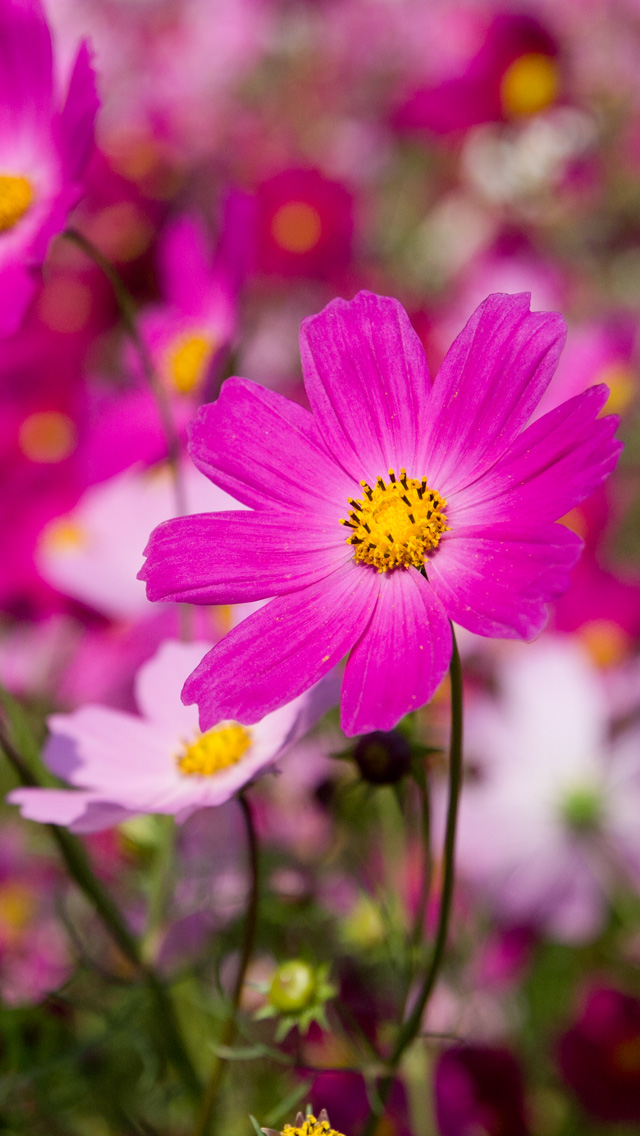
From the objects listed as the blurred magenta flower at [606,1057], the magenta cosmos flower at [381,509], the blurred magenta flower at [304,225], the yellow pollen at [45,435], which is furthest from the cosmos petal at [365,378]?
the blurred magenta flower at [304,225]

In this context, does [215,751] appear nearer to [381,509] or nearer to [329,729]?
Answer: [381,509]

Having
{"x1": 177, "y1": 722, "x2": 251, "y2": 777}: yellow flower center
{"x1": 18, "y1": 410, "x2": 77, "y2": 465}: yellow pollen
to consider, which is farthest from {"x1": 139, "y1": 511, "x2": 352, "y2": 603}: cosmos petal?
{"x1": 18, "y1": 410, "x2": 77, "y2": 465}: yellow pollen

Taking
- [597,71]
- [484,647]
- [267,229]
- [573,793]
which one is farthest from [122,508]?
[597,71]

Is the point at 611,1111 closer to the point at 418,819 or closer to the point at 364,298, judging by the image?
the point at 418,819

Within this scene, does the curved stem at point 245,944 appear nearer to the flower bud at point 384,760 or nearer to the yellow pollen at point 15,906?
the flower bud at point 384,760

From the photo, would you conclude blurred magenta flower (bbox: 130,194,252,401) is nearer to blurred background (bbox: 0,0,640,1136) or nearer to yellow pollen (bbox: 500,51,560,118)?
blurred background (bbox: 0,0,640,1136)
